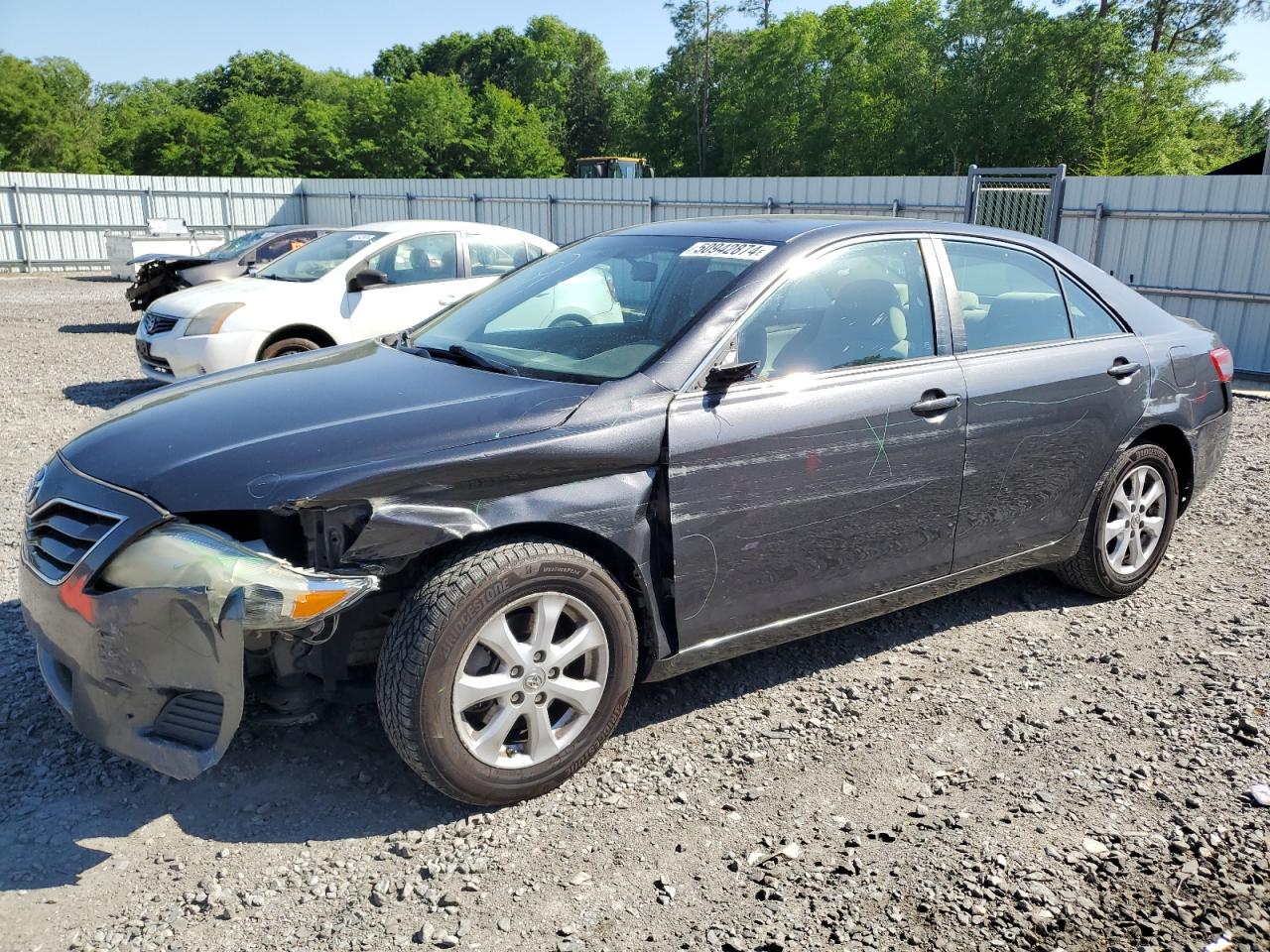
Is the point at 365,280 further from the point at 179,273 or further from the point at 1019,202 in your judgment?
the point at 1019,202

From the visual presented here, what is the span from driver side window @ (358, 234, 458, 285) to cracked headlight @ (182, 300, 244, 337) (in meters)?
1.23

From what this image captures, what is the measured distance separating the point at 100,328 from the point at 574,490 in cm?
1476

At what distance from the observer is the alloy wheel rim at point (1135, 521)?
15.4 feet

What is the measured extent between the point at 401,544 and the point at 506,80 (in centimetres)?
8855

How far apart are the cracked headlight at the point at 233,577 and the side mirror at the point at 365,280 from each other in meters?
5.59

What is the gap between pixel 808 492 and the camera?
347cm

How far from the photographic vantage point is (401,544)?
2.81m

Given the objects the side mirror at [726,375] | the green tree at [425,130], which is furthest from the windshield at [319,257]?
the green tree at [425,130]

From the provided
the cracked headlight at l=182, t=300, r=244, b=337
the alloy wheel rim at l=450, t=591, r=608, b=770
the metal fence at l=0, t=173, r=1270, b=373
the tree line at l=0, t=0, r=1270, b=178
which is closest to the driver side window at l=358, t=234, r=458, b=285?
the cracked headlight at l=182, t=300, r=244, b=337

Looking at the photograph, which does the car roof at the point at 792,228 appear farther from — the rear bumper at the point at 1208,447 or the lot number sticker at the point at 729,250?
the rear bumper at the point at 1208,447

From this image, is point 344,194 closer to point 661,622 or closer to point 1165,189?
point 1165,189

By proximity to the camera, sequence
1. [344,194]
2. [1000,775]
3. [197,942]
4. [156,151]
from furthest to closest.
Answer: [156,151], [344,194], [1000,775], [197,942]

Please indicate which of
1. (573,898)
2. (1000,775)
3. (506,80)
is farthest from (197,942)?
(506,80)

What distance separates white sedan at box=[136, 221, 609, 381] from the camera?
8555mm
